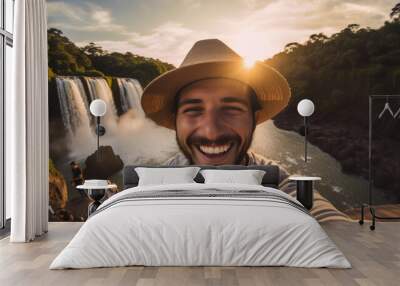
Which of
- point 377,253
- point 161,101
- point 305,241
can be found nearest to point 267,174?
point 161,101

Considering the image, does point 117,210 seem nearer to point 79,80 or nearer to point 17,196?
point 17,196

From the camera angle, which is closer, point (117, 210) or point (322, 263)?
point (322, 263)

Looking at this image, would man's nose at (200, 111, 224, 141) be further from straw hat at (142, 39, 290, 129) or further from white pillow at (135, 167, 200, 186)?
white pillow at (135, 167, 200, 186)

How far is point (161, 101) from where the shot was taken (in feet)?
25.2

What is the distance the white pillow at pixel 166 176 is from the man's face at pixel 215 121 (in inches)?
21.1

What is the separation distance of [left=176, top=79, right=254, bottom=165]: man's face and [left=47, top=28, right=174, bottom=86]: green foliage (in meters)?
0.61

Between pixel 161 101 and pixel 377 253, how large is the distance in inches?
145

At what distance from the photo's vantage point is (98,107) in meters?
7.34

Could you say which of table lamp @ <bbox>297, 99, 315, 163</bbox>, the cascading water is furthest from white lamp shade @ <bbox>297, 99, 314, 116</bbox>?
the cascading water

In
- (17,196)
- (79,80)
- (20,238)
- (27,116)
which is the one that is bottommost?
(20,238)

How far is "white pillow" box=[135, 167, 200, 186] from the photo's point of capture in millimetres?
6794

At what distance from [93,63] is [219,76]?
179 cm

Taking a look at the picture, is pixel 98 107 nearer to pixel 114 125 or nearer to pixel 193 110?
pixel 114 125

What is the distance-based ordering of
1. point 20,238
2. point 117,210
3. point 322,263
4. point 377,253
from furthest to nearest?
1. point 20,238
2. point 377,253
3. point 117,210
4. point 322,263
